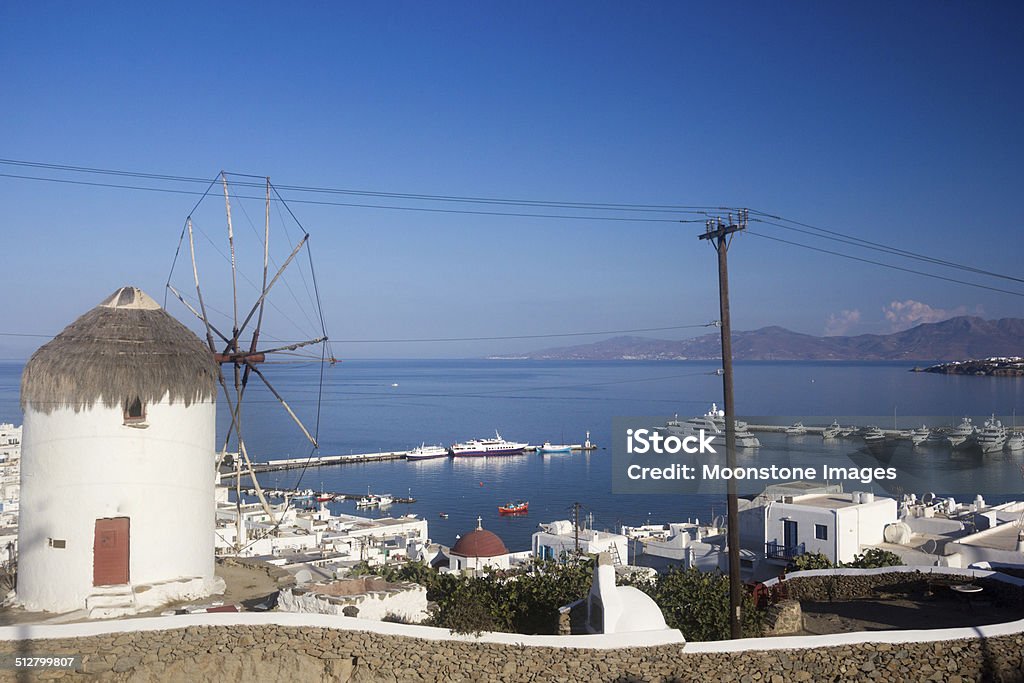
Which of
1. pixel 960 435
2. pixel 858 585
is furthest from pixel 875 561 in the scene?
pixel 960 435

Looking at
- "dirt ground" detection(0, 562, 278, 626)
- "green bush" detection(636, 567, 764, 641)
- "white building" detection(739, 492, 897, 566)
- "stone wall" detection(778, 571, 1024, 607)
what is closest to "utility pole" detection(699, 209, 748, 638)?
"green bush" detection(636, 567, 764, 641)

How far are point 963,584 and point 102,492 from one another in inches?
501

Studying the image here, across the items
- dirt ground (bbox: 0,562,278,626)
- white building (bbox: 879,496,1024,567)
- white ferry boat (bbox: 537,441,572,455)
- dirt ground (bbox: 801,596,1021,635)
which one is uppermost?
dirt ground (bbox: 0,562,278,626)

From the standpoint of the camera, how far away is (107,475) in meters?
11.8

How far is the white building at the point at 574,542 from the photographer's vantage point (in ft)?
98.3

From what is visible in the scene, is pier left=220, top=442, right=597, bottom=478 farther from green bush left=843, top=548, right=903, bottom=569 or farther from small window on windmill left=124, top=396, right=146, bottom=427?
small window on windmill left=124, top=396, right=146, bottom=427

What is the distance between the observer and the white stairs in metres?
11.5

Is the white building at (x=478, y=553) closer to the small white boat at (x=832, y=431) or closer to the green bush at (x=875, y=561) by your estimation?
the green bush at (x=875, y=561)

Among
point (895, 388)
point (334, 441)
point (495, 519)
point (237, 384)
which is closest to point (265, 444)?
point (334, 441)

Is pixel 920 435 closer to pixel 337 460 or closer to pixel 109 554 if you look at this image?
pixel 337 460

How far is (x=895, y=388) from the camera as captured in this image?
157 meters

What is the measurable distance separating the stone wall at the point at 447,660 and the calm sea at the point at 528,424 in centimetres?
454

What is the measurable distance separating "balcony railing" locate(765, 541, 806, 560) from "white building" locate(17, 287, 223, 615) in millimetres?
14701

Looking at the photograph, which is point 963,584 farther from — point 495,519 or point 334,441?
point 334,441
